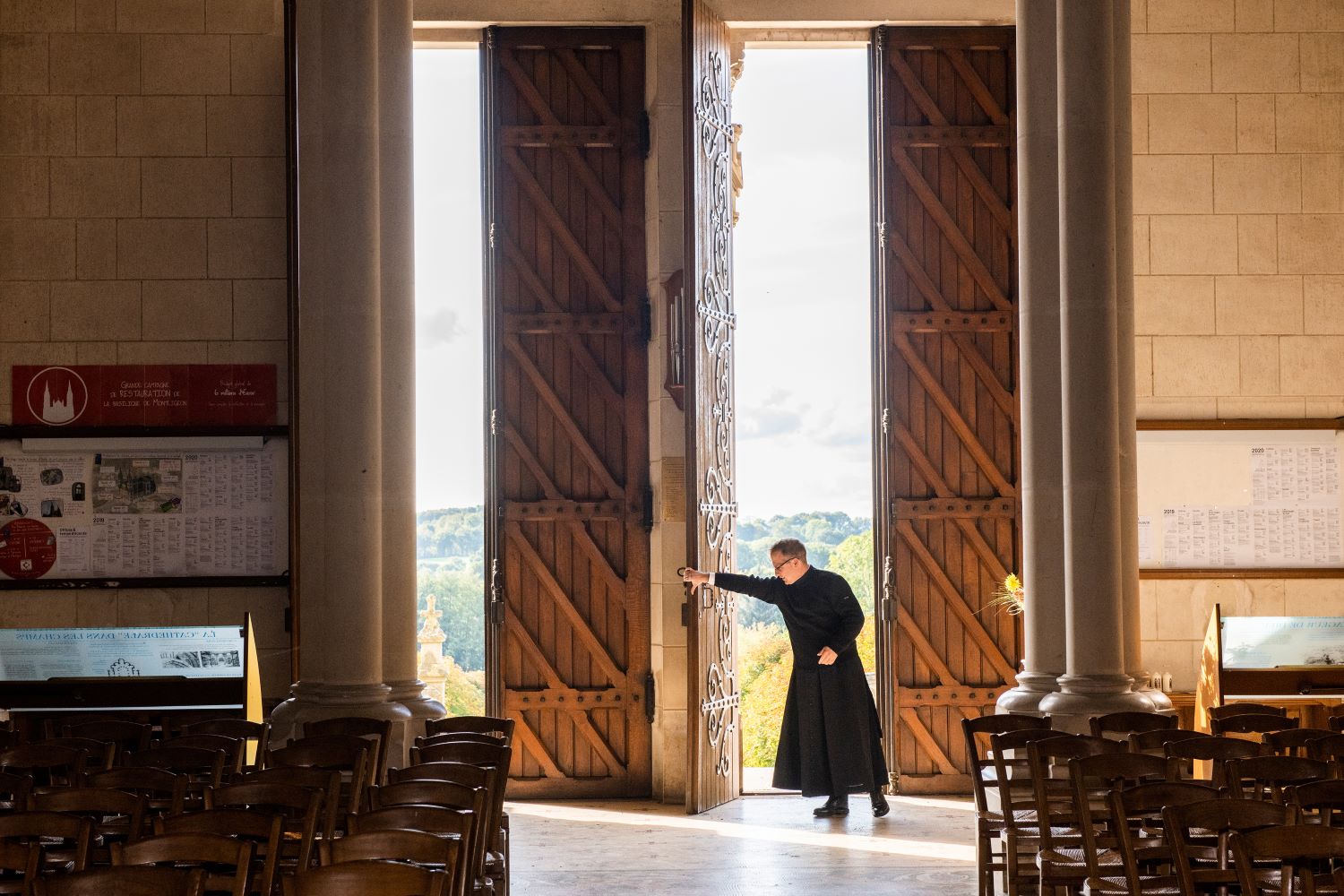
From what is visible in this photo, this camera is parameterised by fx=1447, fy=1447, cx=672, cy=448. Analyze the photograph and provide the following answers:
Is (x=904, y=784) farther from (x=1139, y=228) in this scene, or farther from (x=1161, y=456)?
(x=1139, y=228)

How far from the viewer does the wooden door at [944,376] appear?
884 centimetres

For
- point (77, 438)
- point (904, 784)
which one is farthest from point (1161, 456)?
point (77, 438)

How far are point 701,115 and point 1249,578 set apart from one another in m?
4.17

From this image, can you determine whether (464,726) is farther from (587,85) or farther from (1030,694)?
(587,85)

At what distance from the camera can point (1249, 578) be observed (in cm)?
847

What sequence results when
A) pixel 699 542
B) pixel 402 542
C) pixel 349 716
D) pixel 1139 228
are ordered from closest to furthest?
pixel 349 716 < pixel 402 542 < pixel 699 542 < pixel 1139 228

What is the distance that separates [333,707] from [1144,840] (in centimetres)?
351

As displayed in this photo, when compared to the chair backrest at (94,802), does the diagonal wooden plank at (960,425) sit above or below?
above

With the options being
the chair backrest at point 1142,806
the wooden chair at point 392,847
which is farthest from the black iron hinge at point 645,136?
the wooden chair at point 392,847

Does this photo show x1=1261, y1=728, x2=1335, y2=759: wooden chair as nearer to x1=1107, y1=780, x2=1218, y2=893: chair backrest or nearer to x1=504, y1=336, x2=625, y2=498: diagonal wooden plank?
x1=1107, y1=780, x2=1218, y2=893: chair backrest

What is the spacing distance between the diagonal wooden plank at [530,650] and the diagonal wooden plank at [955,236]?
11.5 feet

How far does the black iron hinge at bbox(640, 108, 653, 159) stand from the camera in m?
8.80

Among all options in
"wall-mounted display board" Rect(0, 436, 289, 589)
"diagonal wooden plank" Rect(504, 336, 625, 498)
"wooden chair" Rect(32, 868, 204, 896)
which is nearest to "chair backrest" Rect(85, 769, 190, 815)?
"wooden chair" Rect(32, 868, 204, 896)

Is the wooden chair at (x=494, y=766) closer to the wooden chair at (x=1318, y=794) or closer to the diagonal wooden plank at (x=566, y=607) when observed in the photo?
the wooden chair at (x=1318, y=794)
